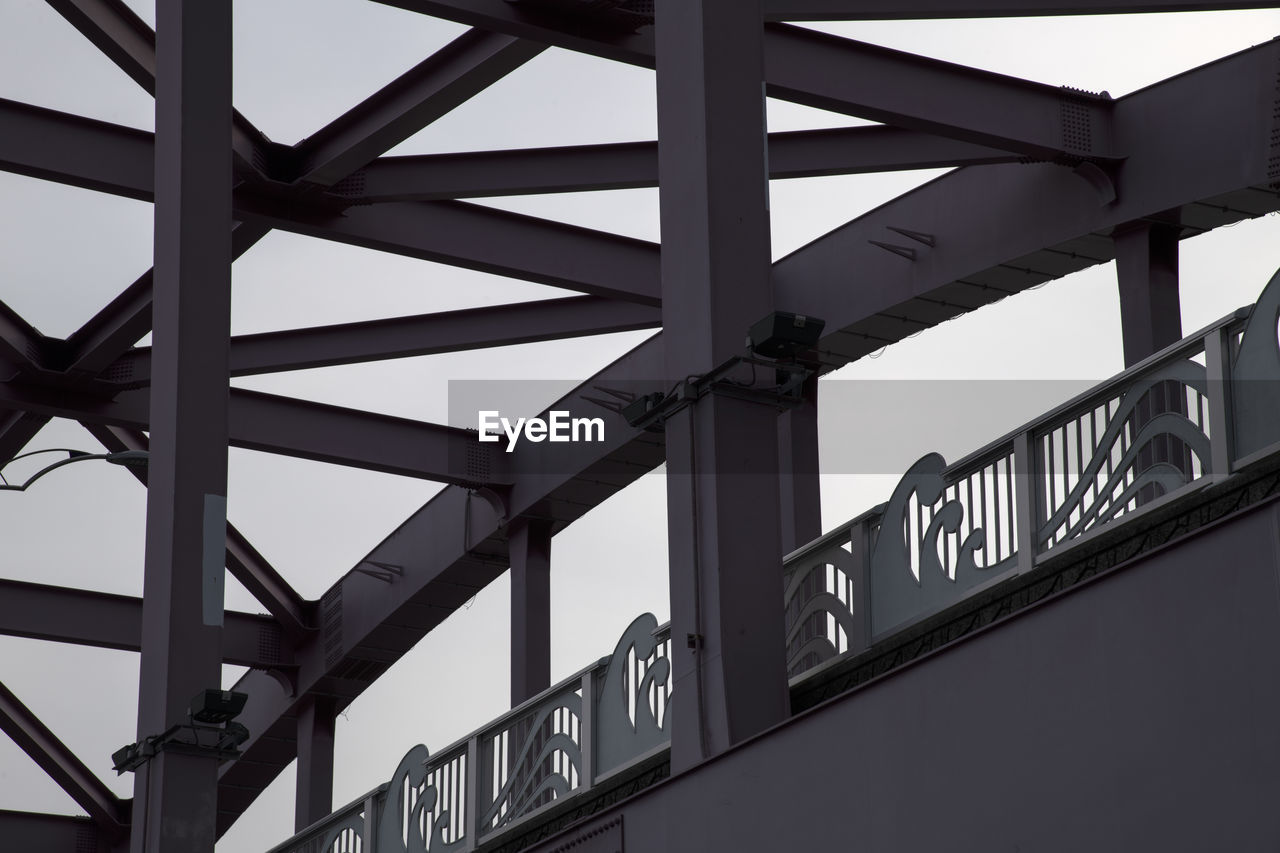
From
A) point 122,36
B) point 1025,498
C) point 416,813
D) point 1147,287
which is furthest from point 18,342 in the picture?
point 1025,498

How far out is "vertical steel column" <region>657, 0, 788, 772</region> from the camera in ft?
38.4

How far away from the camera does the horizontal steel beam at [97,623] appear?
96.4ft

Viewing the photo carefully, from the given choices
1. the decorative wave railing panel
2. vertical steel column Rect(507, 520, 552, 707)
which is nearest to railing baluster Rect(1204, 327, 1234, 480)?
the decorative wave railing panel

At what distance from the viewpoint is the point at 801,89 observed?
62.3 feet

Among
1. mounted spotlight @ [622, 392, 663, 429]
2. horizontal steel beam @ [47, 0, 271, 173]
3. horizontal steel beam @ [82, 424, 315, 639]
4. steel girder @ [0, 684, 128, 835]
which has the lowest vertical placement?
mounted spotlight @ [622, 392, 663, 429]

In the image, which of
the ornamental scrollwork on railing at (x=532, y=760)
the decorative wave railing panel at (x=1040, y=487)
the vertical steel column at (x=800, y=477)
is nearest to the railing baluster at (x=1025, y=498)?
the decorative wave railing panel at (x=1040, y=487)

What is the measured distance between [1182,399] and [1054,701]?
259 centimetres

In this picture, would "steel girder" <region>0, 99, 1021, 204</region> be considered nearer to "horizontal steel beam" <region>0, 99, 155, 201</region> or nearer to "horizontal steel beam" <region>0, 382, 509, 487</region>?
"horizontal steel beam" <region>0, 99, 155, 201</region>

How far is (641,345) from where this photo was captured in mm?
25266

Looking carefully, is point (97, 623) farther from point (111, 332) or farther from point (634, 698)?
point (634, 698)

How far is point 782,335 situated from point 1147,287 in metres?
8.40

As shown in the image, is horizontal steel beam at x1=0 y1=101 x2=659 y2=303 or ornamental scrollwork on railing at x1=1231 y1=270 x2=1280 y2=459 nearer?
ornamental scrollwork on railing at x1=1231 y1=270 x2=1280 y2=459

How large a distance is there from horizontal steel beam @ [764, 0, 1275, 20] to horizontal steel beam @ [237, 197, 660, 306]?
6.36 metres

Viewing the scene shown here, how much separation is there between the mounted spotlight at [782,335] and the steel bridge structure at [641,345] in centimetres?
4
